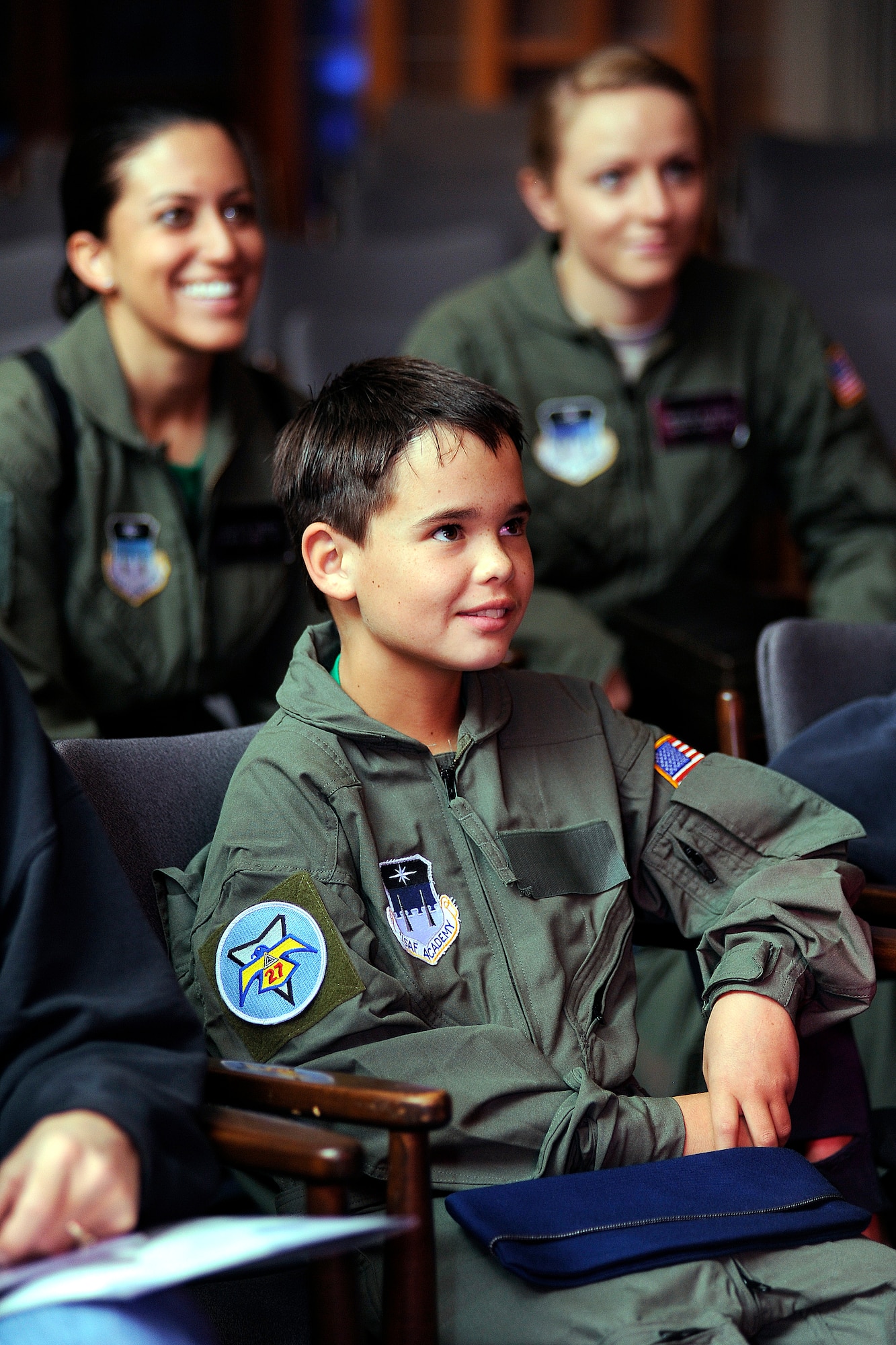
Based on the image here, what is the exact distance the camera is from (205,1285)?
120 centimetres

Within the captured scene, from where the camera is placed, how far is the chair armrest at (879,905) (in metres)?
1.43

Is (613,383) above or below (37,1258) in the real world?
above

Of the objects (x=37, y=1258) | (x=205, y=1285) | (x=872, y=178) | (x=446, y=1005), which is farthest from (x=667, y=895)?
(x=872, y=178)

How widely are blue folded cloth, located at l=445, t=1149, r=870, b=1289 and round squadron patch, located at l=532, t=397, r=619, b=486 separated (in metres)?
1.58

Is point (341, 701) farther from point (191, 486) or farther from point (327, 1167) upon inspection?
point (191, 486)

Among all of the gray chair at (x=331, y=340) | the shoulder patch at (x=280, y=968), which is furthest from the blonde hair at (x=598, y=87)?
the shoulder patch at (x=280, y=968)

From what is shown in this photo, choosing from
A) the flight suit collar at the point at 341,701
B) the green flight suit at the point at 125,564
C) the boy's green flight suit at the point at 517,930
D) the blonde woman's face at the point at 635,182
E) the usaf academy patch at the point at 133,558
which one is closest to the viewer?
the boy's green flight suit at the point at 517,930

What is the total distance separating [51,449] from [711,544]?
119 centimetres

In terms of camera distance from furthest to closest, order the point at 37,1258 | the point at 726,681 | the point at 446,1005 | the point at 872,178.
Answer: the point at 872,178, the point at 726,681, the point at 446,1005, the point at 37,1258

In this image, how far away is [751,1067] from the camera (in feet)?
4.10

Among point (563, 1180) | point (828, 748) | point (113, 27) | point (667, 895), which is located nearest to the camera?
point (563, 1180)

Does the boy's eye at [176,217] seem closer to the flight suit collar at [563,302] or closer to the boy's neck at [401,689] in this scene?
the flight suit collar at [563,302]

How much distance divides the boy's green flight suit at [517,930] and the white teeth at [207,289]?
843mm

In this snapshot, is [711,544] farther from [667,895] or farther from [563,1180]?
[563,1180]
